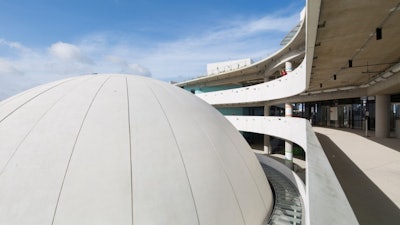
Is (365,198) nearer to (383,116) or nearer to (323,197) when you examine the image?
(323,197)

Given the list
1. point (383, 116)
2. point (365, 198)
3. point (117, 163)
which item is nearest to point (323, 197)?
point (117, 163)

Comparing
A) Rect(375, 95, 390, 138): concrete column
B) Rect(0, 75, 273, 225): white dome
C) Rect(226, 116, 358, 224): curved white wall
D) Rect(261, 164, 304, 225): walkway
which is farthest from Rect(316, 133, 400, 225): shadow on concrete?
Rect(375, 95, 390, 138): concrete column

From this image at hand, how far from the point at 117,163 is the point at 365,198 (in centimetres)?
945

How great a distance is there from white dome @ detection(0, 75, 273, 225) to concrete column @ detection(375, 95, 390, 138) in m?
17.7

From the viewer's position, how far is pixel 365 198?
8.84 meters

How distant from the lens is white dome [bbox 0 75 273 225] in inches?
187

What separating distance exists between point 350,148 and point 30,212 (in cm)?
1748

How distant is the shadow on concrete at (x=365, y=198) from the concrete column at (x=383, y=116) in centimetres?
975

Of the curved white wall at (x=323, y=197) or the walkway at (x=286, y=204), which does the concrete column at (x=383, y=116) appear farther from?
the curved white wall at (x=323, y=197)

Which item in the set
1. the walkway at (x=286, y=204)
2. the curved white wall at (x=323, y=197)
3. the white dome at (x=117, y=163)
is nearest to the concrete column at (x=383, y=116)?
the walkway at (x=286, y=204)

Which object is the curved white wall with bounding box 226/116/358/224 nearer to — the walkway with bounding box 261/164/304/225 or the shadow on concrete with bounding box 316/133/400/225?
the walkway with bounding box 261/164/304/225

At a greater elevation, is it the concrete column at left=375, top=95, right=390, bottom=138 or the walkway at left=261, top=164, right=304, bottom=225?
the concrete column at left=375, top=95, right=390, bottom=138

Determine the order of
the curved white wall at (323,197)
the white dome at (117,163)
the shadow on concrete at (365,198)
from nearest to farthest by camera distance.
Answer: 1. the curved white wall at (323,197)
2. the white dome at (117,163)
3. the shadow on concrete at (365,198)

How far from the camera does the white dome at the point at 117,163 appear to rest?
15.6 feet
